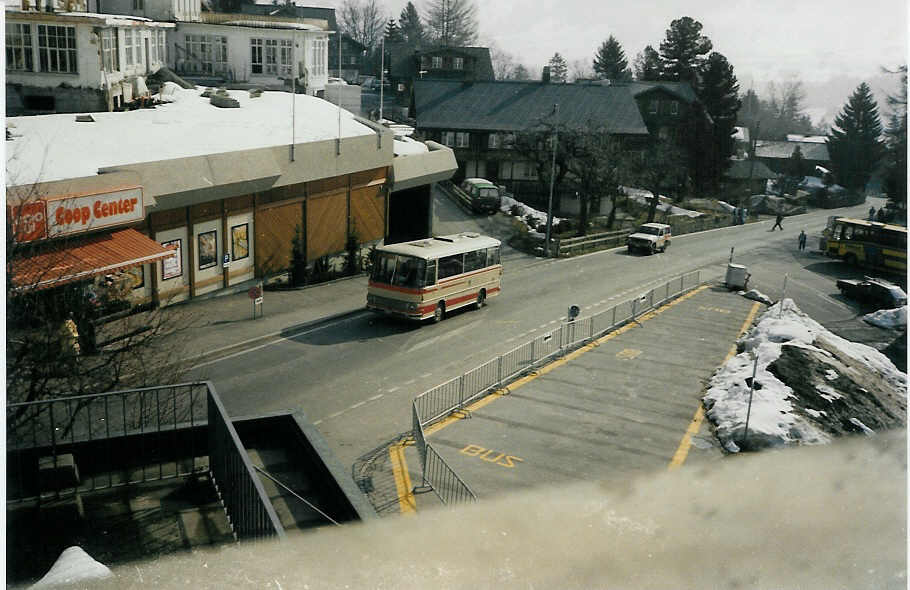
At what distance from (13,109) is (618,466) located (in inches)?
857

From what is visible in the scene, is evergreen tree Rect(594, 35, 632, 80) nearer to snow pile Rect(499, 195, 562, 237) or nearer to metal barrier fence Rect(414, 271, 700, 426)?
snow pile Rect(499, 195, 562, 237)

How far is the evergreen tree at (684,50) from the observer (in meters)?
76.8

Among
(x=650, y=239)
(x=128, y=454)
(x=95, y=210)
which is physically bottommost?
(x=650, y=239)

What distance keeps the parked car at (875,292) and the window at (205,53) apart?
30.2 metres

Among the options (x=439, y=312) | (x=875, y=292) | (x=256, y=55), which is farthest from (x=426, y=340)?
(x=256, y=55)

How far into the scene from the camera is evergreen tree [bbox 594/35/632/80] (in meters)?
93.5

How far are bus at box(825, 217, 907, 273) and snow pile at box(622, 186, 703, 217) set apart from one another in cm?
1877

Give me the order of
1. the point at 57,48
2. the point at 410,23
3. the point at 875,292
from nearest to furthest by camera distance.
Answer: the point at 57,48
the point at 875,292
the point at 410,23

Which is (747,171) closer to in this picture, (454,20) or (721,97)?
(721,97)

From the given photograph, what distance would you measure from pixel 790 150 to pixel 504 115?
141ft

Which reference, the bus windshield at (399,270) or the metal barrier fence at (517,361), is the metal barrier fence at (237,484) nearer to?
the metal barrier fence at (517,361)

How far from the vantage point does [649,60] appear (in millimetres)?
83312

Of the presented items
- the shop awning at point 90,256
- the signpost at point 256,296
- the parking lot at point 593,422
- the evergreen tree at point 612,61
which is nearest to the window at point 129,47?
the shop awning at point 90,256

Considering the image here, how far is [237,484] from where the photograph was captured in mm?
8789
